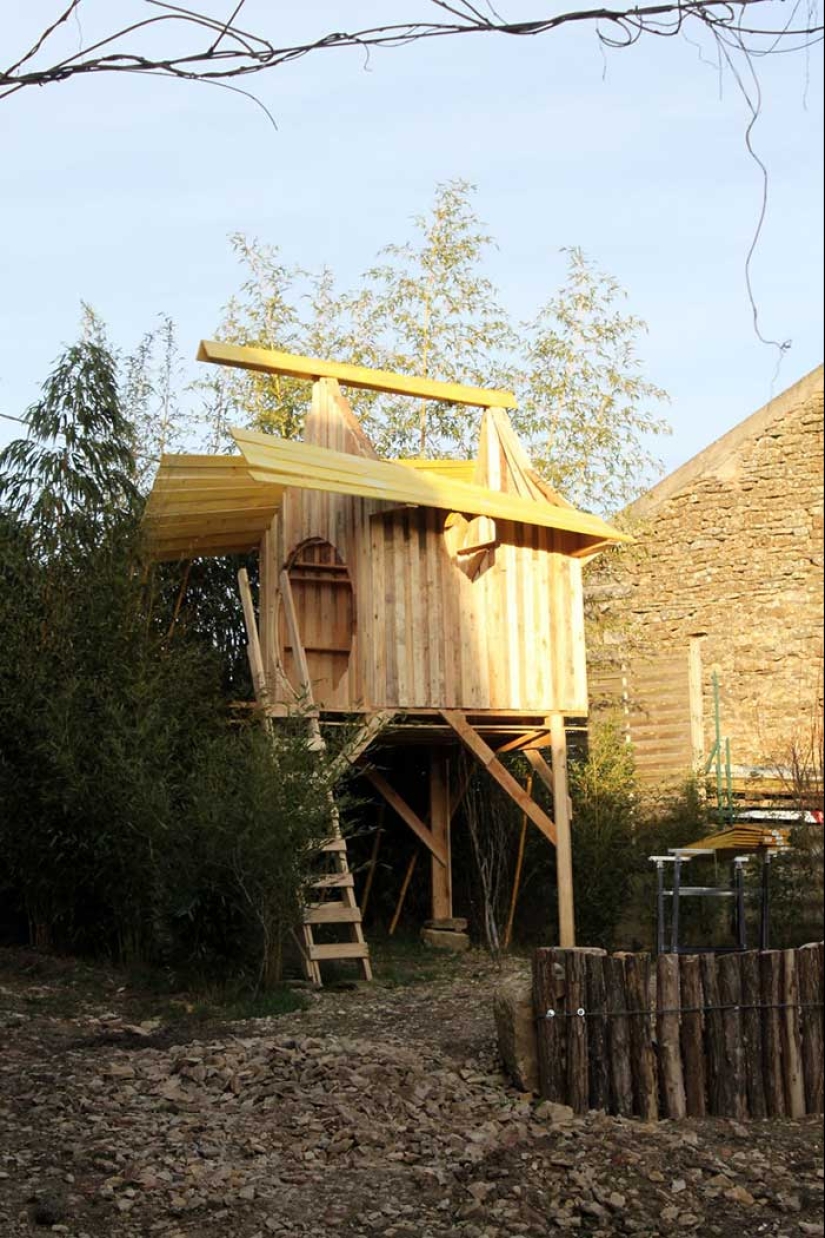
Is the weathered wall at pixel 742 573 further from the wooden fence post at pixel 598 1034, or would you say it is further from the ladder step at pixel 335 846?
the wooden fence post at pixel 598 1034

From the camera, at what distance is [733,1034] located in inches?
312

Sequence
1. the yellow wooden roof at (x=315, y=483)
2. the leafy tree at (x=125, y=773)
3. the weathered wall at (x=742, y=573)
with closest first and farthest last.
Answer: the leafy tree at (x=125, y=773), the yellow wooden roof at (x=315, y=483), the weathered wall at (x=742, y=573)

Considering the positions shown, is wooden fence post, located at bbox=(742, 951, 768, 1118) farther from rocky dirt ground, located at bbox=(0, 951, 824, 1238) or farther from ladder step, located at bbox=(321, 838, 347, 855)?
ladder step, located at bbox=(321, 838, 347, 855)

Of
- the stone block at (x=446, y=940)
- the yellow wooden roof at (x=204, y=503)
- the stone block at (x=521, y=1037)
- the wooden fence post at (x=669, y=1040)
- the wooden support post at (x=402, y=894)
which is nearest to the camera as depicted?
the wooden fence post at (x=669, y=1040)

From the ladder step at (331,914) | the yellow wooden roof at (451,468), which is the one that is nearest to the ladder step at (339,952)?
the ladder step at (331,914)

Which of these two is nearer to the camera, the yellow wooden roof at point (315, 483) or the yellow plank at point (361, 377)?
the yellow wooden roof at point (315, 483)

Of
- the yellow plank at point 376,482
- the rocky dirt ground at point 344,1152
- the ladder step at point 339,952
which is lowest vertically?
the rocky dirt ground at point 344,1152

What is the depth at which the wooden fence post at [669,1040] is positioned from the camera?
25.8 feet

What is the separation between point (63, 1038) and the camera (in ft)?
32.2

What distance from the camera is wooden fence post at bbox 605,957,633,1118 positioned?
25.9ft

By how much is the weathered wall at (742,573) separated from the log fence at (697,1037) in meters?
9.61

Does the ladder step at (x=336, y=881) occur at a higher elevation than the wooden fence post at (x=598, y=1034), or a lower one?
higher

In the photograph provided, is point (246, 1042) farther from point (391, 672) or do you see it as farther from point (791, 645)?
point (791, 645)

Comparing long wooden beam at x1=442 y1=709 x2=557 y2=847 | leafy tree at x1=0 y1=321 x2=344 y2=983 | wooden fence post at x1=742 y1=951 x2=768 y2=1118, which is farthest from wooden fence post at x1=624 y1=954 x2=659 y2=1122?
long wooden beam at x1=442 y1=709 x2=557 y2=847
